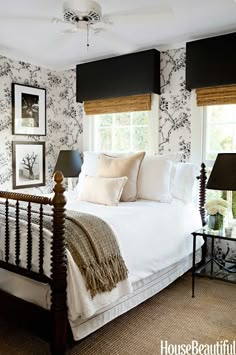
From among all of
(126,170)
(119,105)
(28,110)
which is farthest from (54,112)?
(126,170)

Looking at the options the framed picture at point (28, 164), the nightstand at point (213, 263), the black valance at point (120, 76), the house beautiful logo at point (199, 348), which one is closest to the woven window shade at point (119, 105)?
the black valance at point (120, 76)

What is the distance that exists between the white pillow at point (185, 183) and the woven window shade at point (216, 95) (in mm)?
659

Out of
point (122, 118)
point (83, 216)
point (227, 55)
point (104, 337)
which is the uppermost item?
point (227, 55)

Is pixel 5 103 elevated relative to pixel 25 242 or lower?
elevated

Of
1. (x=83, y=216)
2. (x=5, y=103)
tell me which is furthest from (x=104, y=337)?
(x=5, y=103)

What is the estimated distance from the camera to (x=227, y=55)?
3059mm

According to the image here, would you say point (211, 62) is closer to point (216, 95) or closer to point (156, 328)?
point (216, 95)

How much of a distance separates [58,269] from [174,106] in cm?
236

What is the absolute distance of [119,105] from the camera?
151 inches

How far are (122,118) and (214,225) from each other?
5.77 ft

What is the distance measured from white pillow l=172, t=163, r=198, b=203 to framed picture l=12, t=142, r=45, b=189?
189cm

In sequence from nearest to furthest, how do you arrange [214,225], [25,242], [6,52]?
[25,242] < [214,225] < [6,52]

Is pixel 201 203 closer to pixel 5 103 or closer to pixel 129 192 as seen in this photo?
pixel 129 192

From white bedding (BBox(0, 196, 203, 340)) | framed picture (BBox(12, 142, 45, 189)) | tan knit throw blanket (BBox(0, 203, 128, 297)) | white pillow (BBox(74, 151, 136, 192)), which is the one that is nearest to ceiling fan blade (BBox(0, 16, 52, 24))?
white pillow (BBox(74, 151, 136, 192))
